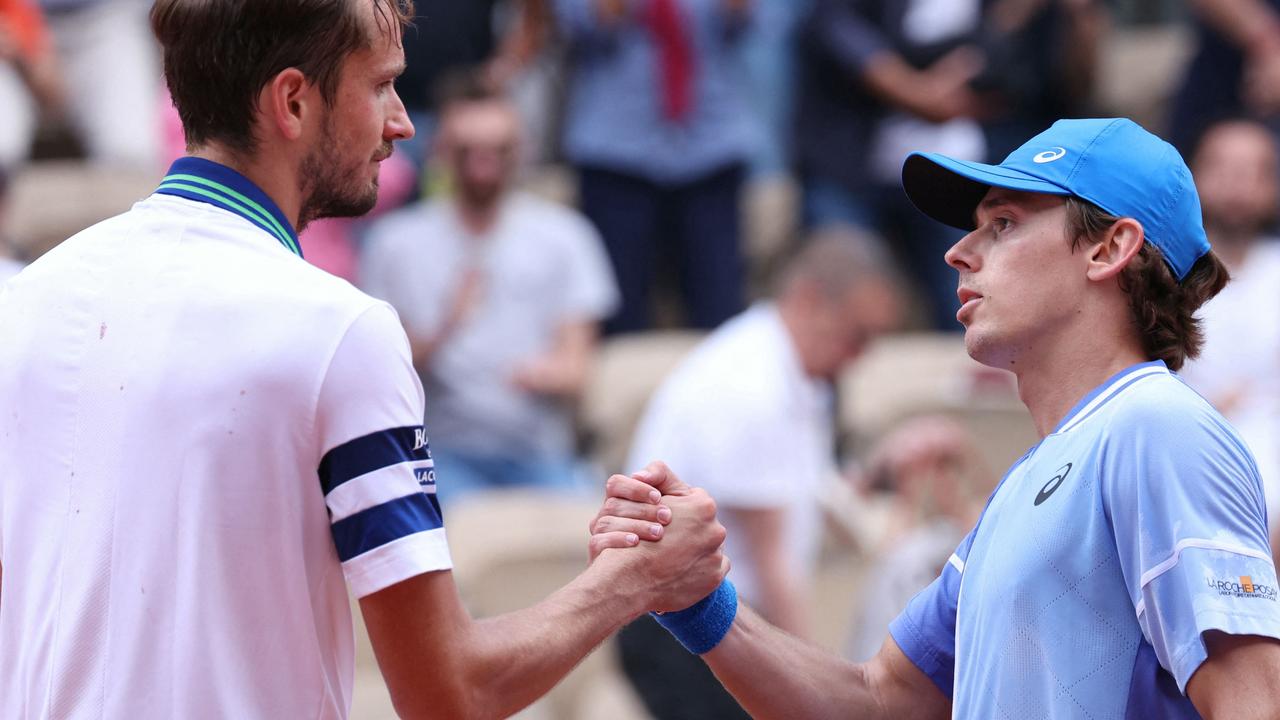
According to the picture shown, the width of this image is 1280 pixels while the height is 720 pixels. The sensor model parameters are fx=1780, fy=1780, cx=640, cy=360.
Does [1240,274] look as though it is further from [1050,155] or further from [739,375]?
[1050,155]

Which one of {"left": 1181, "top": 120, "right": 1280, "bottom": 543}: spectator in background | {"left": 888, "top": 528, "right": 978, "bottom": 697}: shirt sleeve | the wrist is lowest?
{"left": 1181, "top": 120, "right": 1280, "bottom": 543}: spectator in background

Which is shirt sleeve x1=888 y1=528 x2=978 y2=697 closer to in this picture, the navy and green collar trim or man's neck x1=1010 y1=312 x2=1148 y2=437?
man's neck x1=1010 y1=312 x2=1148 y2=437

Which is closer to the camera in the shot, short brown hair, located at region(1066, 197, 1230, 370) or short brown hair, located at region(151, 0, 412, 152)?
short brown hair, located at region(151, 0, 412, 152)

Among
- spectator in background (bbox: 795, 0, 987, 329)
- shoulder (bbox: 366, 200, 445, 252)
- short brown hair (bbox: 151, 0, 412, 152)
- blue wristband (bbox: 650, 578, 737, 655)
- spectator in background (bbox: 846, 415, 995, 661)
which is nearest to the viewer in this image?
short brown hair (bbox: 151, 0, 412, 152)

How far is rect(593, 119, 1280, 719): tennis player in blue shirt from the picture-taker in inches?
92.1

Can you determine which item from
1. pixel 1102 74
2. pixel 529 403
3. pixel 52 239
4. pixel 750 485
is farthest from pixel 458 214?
pixel 1102 74

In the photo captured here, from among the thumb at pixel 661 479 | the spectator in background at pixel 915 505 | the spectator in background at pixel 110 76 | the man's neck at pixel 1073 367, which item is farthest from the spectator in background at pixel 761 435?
the spectator in background at pixel 110 76

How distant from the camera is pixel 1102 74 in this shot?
368 inches

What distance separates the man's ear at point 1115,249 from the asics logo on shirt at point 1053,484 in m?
0.31

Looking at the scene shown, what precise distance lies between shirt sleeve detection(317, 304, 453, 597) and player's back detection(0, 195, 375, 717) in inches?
1.0

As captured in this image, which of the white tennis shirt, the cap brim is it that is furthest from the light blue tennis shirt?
the white tennis shirt

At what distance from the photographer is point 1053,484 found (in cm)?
256

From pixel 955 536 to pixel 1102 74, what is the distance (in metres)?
4.49

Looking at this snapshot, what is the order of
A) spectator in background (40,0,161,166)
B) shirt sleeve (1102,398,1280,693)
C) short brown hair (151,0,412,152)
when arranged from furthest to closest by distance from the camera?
spectator in background (40,0,161,166), short brown hair (151,0,412,152), shirt sleeve (1102,398,1280,693)
